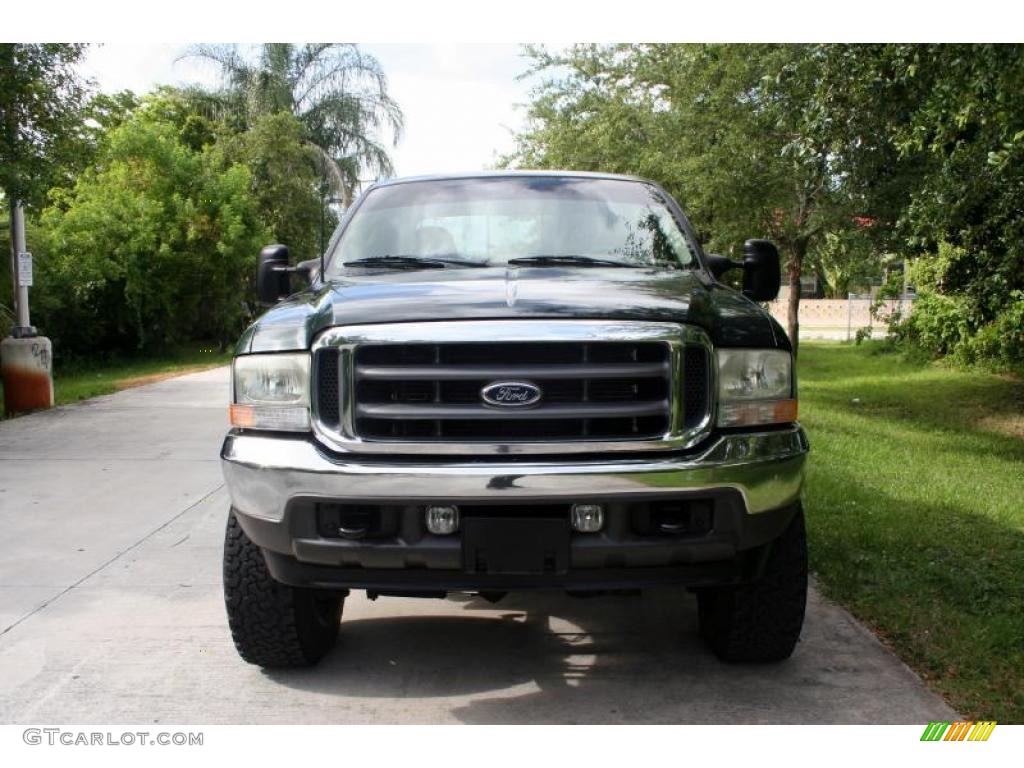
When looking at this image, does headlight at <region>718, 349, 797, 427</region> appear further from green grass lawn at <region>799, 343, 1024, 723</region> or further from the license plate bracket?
green grass lawn at <region>799, 343, 1024, 723</region>

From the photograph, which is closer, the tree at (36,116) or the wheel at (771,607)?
the wheel at (771,607)

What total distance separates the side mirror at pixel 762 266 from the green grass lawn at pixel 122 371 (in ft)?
33.5

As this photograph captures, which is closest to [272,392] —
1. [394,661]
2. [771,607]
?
[394,661]

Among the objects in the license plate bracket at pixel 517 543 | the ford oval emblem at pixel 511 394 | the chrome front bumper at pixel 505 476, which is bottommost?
the license plate bracket at pixel 517 543

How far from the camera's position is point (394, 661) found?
4230 millimetres

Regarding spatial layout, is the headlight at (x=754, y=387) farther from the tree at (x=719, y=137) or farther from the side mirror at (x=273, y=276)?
the tree at (x=719, y=137)

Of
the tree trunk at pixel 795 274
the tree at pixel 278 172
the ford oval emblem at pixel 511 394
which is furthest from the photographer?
the tree at pixel 278 172

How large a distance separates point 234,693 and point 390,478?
45.0 inches

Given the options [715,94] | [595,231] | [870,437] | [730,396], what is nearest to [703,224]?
[715,94]

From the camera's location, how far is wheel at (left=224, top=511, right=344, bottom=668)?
3.89 m

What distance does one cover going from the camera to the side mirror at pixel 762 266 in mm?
4938

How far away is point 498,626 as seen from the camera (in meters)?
4.67

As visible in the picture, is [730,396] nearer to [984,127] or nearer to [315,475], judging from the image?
[315,475]
